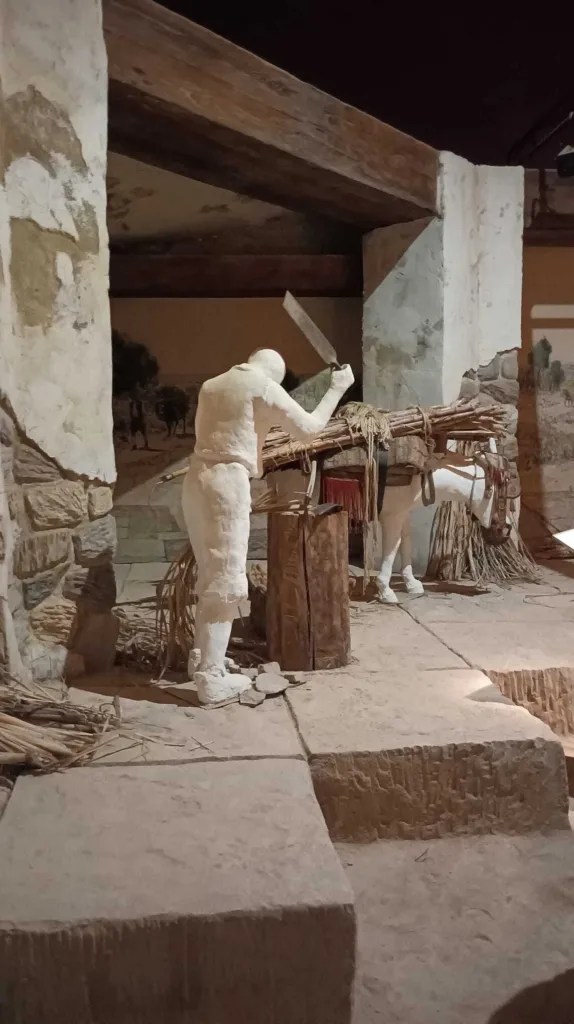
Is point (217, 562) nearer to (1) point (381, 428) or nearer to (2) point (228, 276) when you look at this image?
(1) point (381, 428)

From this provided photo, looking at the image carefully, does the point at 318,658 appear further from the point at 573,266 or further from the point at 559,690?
the point at 573,266

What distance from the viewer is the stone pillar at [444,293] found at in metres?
4.91

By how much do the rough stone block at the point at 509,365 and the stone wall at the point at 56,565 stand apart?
3185 millimetres

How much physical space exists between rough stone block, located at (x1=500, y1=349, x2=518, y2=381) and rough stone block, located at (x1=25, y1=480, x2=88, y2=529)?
330 cm

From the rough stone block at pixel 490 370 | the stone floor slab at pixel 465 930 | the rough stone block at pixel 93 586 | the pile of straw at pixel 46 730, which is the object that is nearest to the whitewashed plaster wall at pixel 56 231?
the rough stone block at pixel 93 586

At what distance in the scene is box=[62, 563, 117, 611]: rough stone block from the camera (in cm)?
300

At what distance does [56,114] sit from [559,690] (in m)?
2.83

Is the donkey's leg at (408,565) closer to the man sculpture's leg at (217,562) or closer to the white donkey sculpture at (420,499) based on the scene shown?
the white donkey sculpture at (420,499)

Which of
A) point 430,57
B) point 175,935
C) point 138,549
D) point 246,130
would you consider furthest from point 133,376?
point 175,935

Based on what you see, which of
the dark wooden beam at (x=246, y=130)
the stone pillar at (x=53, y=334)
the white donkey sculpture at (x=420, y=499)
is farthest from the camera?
the white donkey sculpture at (x=420, y=499)

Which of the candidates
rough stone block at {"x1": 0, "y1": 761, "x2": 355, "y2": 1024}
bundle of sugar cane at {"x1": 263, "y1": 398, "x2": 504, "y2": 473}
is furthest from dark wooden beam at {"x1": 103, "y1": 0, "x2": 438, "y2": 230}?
rough stone block at {"x1": 0, "y1": 761, "x2": 355, "y2": 1024}

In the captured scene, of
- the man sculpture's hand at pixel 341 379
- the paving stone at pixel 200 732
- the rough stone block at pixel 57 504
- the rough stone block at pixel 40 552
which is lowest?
the paving stone at pixel 200 732

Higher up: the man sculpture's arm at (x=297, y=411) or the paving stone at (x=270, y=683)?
the man sculpture's arm at (x=297, y=411)

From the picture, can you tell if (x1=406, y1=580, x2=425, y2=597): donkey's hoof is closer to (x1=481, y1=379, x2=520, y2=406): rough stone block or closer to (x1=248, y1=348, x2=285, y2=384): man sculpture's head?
(x1=481, y1=379, x2=520, y2=406): rough stone block
